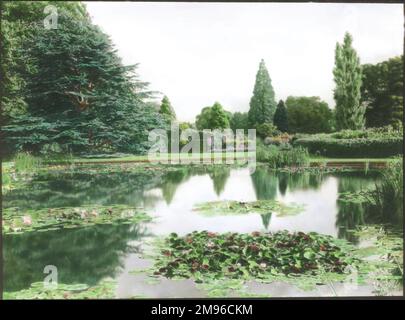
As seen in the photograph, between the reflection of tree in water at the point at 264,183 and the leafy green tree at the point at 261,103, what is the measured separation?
598 millimetres

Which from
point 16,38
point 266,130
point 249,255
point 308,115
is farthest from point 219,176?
point 16,38

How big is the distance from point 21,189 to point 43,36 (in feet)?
6.01

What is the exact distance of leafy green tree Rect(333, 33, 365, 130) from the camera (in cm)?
505

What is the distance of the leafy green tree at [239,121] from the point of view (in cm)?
507

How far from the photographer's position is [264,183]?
5.05 meters

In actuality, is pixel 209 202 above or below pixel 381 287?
above

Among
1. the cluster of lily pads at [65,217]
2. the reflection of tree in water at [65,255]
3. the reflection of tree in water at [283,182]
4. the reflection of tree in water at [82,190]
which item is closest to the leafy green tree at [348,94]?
the reflection of tree in water at [283,182]

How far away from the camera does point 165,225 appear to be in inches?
191

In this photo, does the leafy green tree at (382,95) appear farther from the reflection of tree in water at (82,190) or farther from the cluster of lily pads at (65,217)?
the cluster of lily pads at (65,217)

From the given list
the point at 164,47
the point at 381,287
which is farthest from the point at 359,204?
the point at 164,47

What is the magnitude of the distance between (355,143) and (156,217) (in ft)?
8.77

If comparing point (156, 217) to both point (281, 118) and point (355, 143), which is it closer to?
point (281, 118)
